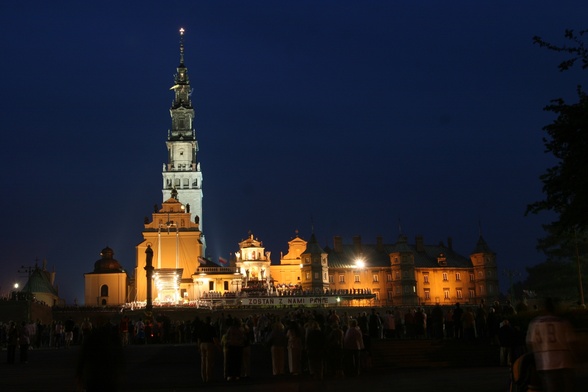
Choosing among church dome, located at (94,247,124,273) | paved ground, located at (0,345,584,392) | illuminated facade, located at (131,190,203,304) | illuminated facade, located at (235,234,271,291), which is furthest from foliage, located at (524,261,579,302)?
church dome, located at (94,247,124,273)

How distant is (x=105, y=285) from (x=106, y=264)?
8.54 ft

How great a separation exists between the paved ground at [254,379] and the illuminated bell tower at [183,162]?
87557 millimetres

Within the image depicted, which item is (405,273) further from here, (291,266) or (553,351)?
(553,351)

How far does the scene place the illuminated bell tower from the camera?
115m

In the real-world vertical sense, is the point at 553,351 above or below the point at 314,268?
below

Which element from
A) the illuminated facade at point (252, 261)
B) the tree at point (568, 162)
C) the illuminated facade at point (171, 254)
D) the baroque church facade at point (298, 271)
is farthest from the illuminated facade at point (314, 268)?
the tree at point (568, 162)

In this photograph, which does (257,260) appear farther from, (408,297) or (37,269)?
(37,269)

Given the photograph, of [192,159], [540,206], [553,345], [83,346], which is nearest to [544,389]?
[553,345]

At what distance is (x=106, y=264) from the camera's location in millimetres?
86438

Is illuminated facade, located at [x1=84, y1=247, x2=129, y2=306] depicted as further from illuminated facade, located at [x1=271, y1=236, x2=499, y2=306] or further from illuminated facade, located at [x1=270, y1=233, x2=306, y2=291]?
illuminated facade, located at [x1=270, y1=233, x2=306, y2=291]

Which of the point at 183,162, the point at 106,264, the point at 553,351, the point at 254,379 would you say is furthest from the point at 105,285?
the point at 553,351

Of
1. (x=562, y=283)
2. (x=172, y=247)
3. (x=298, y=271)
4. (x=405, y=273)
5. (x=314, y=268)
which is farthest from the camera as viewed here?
(x=298, y=271)

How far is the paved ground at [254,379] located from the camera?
57.6 feet

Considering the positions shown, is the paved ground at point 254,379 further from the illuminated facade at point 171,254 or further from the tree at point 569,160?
the illuminated facade at point 171,254
